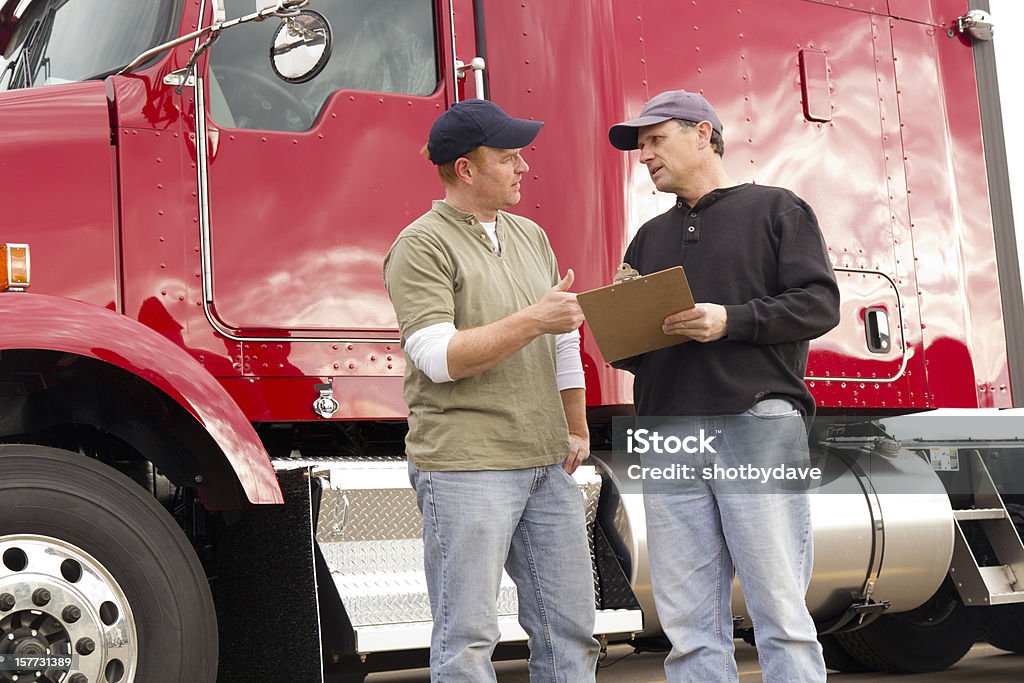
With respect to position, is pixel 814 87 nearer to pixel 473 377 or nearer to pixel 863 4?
pixel 863 4

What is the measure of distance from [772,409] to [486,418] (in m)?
0.74

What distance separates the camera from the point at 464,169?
10.9ft

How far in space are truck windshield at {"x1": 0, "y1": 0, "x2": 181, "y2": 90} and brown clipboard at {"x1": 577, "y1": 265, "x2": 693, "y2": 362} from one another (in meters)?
2.15

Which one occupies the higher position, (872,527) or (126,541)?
(126,541)

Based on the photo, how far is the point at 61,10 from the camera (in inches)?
182

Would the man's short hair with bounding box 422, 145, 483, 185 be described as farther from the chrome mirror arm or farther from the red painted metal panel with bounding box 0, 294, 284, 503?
the red painted metal panel with bounding box 0, 294, 284, 503

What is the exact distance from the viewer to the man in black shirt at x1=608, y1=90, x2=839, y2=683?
10.2 feet

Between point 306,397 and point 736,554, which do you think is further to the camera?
point 306,397

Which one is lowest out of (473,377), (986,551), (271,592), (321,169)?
(986,551)

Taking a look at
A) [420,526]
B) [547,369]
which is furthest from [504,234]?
[420,526]

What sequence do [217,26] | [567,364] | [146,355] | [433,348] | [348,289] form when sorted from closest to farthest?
1. [433,348]
2. [567,364]
3. [146,355]
4. [217,26]
5. [348,289]

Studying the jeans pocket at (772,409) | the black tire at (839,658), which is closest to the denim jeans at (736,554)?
the jeans pocket at (772,409)

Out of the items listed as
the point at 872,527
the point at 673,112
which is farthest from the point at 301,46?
the point at 872,527

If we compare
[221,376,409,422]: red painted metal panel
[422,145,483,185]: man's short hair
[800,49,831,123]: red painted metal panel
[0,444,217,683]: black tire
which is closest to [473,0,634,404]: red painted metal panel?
[221,376,409,422]: red painted metal panel
